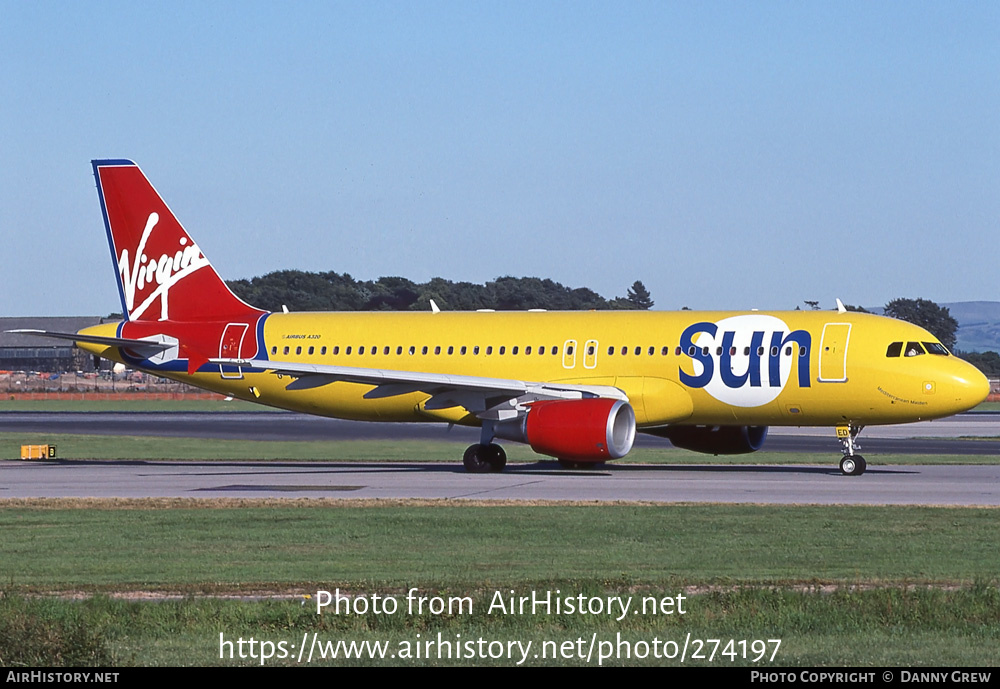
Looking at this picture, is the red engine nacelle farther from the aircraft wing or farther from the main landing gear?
the main landing gear

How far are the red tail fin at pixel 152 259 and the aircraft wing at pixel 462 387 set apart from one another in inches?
198

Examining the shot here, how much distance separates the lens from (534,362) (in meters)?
37.0

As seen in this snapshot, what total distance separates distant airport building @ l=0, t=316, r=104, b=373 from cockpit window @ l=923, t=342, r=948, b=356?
14085 cm

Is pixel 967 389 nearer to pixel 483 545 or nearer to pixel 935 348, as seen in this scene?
pixel 935 348

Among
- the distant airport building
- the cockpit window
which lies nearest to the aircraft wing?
the cockpit window

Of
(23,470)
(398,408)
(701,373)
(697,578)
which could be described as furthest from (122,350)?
(697,578)

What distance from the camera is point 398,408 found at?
38188mm

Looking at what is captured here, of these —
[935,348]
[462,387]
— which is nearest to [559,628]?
[462,387]

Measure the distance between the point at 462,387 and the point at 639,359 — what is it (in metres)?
4.49

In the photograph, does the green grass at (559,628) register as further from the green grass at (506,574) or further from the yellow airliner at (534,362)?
the yellow airliner at (534,362)

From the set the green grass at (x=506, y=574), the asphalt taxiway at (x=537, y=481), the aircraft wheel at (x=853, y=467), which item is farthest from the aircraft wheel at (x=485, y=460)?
the green grass at (x=506, y=574)

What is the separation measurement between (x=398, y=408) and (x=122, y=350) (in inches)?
334

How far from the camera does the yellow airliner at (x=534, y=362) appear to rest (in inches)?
1330

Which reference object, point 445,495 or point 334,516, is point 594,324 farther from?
point 334,516
